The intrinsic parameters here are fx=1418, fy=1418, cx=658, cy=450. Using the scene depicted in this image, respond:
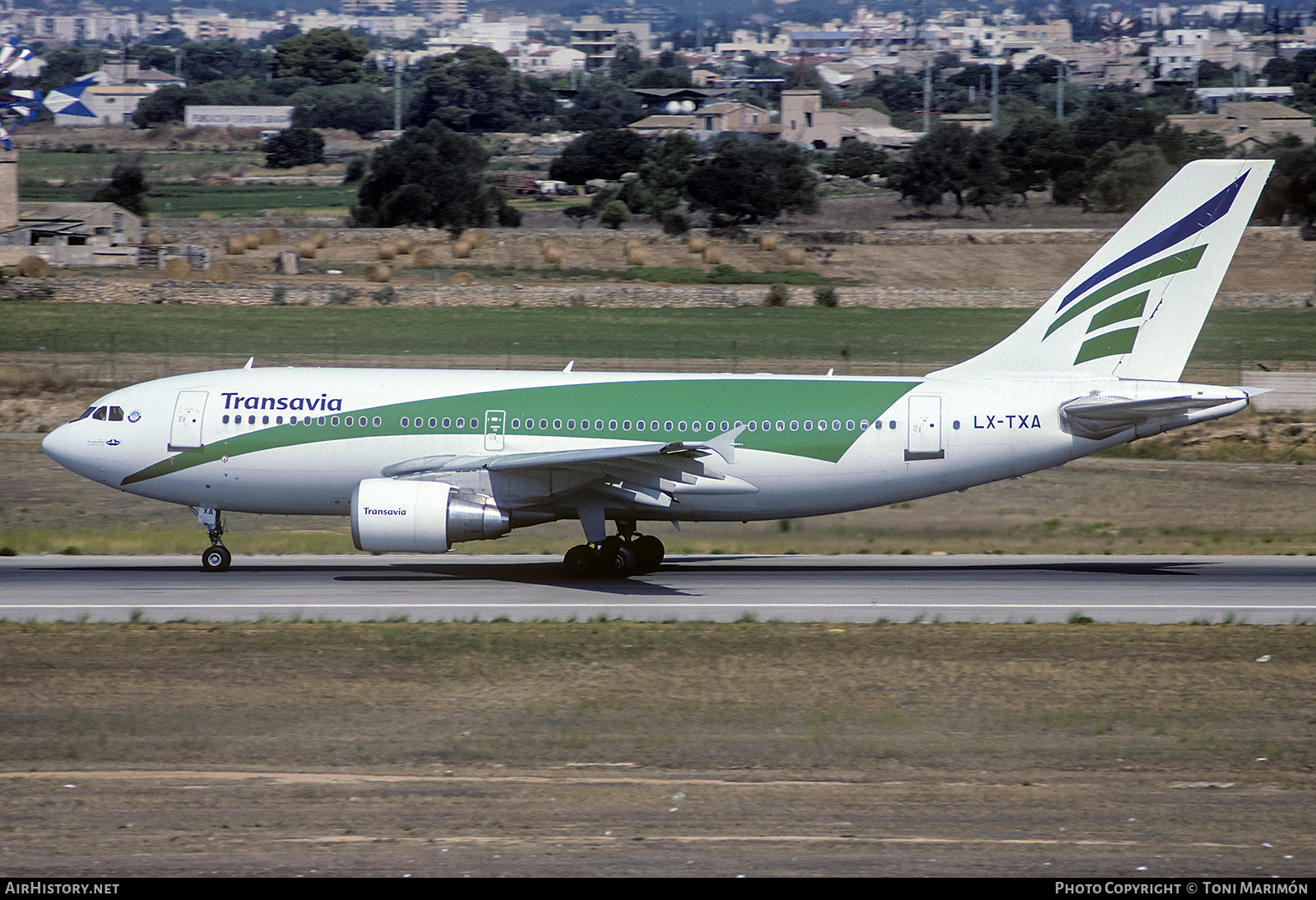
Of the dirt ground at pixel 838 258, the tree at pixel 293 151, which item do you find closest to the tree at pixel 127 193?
the dirt ground at pixel 838 258

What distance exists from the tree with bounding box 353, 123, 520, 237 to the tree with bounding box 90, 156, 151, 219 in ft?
67.1

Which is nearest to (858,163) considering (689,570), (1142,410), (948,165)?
(948,165)

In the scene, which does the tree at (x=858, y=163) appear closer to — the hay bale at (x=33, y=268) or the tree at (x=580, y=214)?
the tree at (x=580, y=214)

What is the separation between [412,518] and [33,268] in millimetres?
66315

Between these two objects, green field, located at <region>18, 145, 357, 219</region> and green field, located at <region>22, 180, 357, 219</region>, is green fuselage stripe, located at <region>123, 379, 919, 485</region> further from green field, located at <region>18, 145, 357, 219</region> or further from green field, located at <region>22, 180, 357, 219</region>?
green field, located at <region>18, 145, 357, 219</region>

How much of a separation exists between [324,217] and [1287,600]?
112 metres

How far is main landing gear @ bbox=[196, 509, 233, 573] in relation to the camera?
101ft

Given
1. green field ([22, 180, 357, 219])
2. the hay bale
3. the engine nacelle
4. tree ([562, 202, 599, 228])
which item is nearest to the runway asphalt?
the engine nacelle

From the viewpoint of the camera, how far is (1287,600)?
27938mm

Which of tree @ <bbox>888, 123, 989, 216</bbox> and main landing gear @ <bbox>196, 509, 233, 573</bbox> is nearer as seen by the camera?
main landing gear @ <bbox>196, 509, 233, 573</bbox>

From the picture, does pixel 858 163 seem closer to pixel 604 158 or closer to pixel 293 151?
pixel 604 158

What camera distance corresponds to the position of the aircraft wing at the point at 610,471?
93.7 feet
